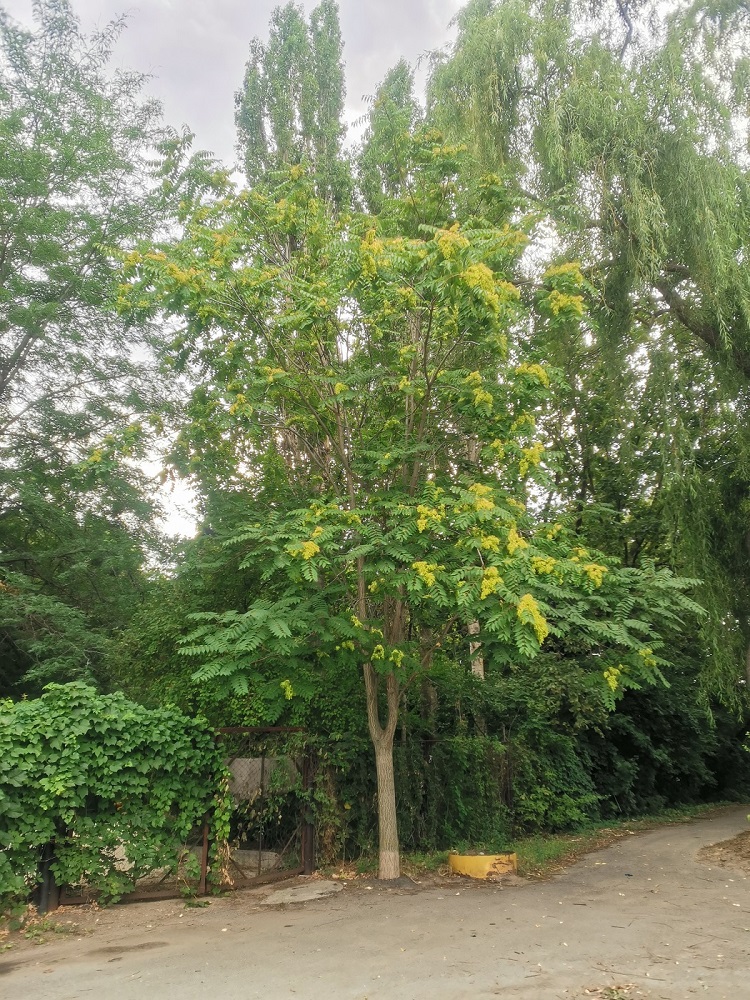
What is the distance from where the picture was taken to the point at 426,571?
21.5 feet

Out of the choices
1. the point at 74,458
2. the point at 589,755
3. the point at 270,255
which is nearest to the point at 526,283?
the point at 270,255

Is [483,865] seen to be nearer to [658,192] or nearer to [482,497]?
[482,497]

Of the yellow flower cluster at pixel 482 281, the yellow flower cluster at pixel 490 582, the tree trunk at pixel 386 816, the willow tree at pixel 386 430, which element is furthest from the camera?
the tree trunk at pixel 386 816

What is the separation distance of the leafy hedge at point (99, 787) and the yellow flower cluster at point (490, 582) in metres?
3.72

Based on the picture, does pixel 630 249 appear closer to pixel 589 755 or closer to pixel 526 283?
pixel 526 283

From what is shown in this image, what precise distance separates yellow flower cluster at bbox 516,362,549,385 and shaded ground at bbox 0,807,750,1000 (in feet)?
16.4

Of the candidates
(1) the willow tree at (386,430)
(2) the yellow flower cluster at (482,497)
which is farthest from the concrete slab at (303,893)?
(2) the yellow flower cluster at (482,497)

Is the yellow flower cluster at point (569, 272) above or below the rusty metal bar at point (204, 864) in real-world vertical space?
above

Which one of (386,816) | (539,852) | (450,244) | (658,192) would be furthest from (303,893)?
(658,192)

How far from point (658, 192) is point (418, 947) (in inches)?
338

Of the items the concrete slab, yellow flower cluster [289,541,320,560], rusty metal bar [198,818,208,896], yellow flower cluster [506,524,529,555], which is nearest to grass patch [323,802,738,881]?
the concrete slab

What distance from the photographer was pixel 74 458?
42.5 ft

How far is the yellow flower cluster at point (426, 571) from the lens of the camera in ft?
21.2

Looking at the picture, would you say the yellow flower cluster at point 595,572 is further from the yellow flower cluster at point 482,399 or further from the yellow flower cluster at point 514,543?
the yellow flower cluster at point 482,399
